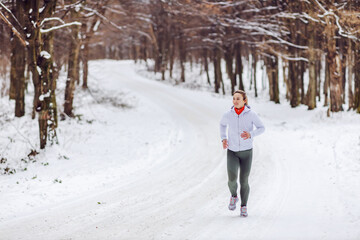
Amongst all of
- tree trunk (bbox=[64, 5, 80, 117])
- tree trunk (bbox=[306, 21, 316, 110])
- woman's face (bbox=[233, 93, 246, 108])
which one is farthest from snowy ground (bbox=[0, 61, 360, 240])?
tree trunk (bbox=[306, 21, 316, 110])

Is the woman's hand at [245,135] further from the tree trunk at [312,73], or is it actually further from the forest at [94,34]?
the tree trunk at [312,73]

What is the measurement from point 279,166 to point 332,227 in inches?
153

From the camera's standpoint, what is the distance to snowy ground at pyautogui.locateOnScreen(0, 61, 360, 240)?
484 centimetres

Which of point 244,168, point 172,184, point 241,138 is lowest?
point 172,184

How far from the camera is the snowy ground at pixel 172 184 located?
4.84m

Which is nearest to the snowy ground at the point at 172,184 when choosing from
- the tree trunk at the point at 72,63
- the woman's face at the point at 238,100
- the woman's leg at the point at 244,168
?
the woman's leg at the point at 244,168

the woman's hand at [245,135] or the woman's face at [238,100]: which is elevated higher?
the woman's face at [238,100]

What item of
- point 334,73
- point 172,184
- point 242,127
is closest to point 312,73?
point 334,73

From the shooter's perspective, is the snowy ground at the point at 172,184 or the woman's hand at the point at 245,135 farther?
the woman's hand at the point at 245,135

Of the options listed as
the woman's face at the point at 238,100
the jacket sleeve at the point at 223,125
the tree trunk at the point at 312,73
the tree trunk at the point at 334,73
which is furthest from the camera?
the tree trunk at the point at 312,73

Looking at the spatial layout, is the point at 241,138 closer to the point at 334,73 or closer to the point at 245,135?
the point at 245,135

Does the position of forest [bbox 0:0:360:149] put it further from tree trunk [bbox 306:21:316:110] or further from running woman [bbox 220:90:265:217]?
running woman [bbox 220:90:265:217]

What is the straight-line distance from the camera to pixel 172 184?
727 cm

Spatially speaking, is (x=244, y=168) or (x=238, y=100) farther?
(x=244, y=168)
